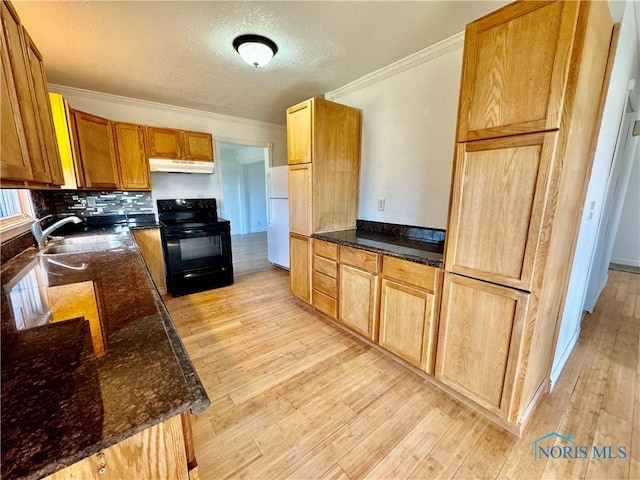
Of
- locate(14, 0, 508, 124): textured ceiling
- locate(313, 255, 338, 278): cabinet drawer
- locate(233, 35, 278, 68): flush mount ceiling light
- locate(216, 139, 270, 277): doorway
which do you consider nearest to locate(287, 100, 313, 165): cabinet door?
locate(14, 0, 508, 124): textured ceiling

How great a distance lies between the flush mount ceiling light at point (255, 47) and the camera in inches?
78.3

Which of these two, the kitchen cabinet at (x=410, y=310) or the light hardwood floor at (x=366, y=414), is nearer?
the light hardwood floor at (x=366, y=414)

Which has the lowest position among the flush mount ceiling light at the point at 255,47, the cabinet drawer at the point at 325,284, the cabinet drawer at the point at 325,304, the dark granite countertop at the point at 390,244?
the cabinet drawer at the point at 325,304

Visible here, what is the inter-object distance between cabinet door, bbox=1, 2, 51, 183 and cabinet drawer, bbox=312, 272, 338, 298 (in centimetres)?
201

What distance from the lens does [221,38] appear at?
2010mm

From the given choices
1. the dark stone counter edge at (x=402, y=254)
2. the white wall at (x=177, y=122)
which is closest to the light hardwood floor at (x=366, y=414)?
the dark stone counter edge at (x=402, y=254)

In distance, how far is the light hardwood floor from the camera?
1294mm

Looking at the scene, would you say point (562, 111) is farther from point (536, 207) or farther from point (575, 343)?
point (575, 343)

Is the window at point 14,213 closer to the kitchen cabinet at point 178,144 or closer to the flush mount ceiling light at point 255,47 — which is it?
the kitchen cabinet at point 178,144

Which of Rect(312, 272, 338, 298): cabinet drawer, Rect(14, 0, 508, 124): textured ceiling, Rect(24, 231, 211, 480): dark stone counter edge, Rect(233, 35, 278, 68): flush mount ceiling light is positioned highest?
Rect(14, 0, 508, 124): textured ceiling

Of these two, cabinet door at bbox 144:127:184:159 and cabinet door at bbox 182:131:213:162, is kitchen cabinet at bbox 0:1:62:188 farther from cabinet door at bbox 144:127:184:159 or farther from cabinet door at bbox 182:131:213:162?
cabinet door at bbox 182:131:213:162

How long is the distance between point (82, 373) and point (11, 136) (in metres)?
1.15

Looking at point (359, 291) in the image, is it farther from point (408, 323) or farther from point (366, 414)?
point (366, 414)

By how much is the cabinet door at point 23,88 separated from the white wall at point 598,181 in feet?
9.29
